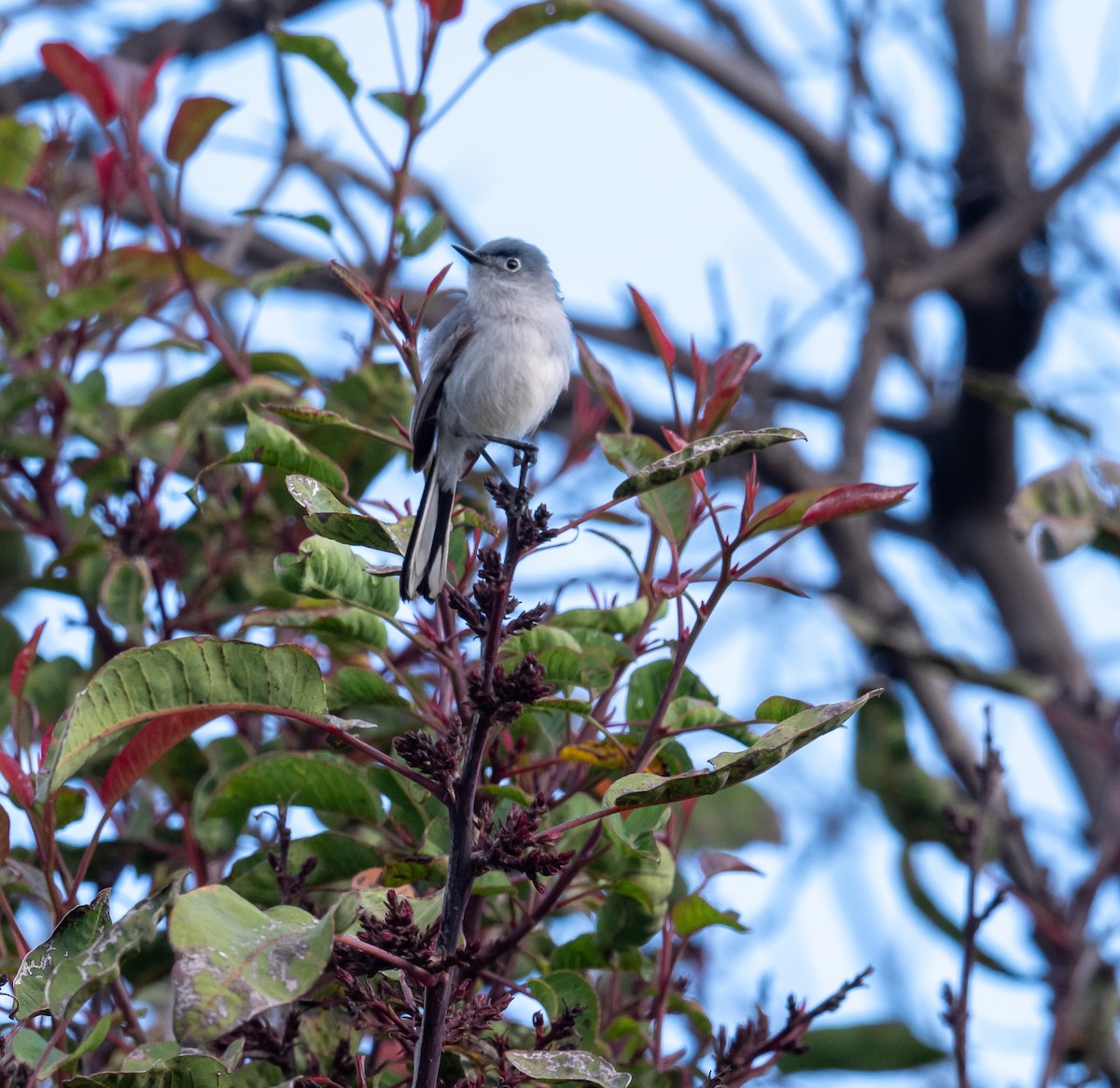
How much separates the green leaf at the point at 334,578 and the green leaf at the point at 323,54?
1043 mm

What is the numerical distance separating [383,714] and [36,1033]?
825mm

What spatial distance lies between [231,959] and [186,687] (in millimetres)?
428

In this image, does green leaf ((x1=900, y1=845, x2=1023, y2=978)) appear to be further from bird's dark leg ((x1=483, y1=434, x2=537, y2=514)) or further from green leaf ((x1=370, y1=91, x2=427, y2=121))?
green leaf ((x1=370, y1=91, x2=427, y2=121))

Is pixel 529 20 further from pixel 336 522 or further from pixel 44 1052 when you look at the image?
pixel 44 1052

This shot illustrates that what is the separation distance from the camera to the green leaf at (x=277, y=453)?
179 centimetres

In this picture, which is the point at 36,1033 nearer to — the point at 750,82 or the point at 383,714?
the point at 383,714

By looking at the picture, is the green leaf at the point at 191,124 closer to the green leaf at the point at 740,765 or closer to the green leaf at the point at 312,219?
the green leaf at the point at 312,219

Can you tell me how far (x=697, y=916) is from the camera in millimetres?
1893

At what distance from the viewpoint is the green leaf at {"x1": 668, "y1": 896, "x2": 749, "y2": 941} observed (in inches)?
74.0

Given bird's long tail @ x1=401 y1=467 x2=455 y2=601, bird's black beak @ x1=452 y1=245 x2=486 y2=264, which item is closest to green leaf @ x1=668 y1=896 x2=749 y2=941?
bird's long tail @ x1=401 y1=467 x2=455 y2=601

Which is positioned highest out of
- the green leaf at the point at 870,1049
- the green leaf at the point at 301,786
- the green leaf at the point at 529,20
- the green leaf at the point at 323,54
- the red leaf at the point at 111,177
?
the red leaf at the point at 111,177

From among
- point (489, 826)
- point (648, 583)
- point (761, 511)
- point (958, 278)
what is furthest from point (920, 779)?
point (958, 278)

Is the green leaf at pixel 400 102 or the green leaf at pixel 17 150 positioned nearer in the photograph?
the green leaf at pixel 400 102

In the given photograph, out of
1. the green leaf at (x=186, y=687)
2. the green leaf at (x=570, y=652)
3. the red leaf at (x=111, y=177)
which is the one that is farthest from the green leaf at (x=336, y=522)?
the red leaf at (x=111, y=177)
